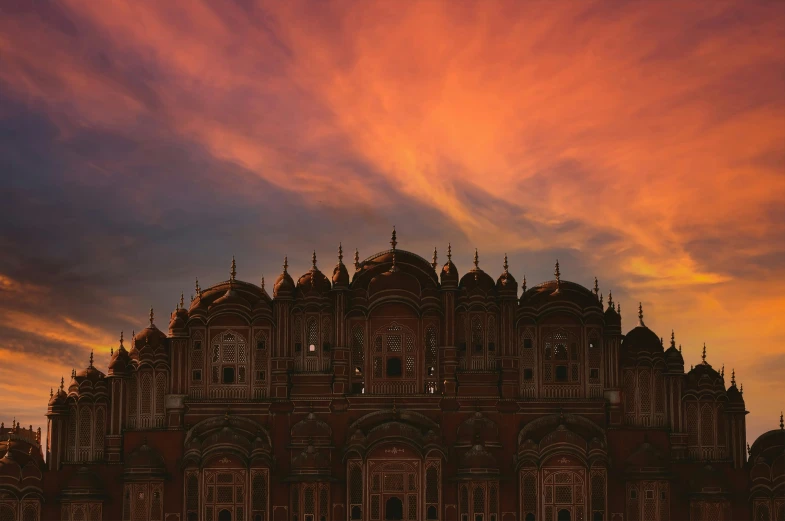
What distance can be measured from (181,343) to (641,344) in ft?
64.5

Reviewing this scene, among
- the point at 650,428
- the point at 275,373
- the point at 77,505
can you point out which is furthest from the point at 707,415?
the point at 77,505

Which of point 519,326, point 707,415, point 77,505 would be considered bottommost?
point 77,505

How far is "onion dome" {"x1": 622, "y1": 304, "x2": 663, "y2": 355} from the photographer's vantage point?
5553 centimetres

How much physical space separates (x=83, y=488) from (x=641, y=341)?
79.7 ft

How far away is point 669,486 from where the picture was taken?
5356 cm

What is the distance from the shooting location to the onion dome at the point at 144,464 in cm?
5397

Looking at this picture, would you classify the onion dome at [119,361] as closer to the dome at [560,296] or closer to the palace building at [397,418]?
the palace building at [397,418]

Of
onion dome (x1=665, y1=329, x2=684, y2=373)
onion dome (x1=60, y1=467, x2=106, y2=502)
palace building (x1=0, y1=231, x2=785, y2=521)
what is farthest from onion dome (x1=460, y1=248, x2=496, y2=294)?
onion dome (x1=60, y1=467, x2=106, y2=502)

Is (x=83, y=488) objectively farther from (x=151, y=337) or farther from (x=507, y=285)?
(x=507, y=285)

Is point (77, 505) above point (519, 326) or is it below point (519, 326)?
below

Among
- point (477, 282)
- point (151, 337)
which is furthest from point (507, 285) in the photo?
point (151, 337)

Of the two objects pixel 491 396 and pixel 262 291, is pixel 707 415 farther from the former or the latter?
pixel 262 291

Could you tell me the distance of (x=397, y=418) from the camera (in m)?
54.4

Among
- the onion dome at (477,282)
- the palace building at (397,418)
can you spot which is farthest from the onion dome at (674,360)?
the onion dome at (477,282)
